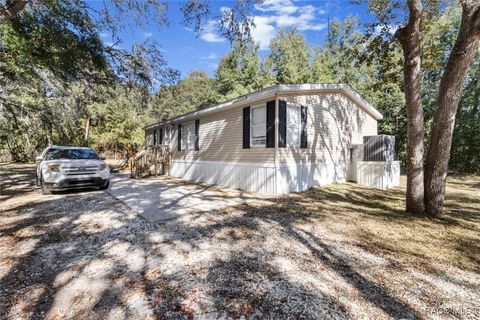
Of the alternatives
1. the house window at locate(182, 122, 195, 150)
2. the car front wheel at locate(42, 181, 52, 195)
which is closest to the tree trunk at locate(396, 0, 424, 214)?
the house window at locate(182, 122, 195, 150)

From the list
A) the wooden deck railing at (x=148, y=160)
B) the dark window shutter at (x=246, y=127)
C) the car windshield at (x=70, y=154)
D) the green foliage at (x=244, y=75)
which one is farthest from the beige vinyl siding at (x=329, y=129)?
the green foliage at (x=244, y=75)

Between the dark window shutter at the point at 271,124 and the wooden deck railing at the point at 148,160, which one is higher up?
the dark window shutter at the point at 271,124

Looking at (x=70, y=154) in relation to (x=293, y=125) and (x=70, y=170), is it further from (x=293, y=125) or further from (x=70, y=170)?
(x=293, y=125)

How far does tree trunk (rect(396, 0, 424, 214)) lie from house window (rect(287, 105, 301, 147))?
3479 millimetres

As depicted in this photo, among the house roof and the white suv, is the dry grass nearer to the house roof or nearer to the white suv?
the house roof

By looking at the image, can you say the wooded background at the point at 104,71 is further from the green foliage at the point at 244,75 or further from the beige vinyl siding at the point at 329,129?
the green foliage at the point at 244,75

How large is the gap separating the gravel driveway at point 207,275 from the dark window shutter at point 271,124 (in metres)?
3.58

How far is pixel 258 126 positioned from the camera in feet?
29.3

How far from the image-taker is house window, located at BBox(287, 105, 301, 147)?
849 centimetres

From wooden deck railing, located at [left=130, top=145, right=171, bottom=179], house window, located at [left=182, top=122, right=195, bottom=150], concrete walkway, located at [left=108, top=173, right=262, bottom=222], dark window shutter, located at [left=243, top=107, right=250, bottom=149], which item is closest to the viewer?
concrete walkway, located at [left=108, top=173, right=262, bottom=222]

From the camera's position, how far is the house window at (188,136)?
12571mm

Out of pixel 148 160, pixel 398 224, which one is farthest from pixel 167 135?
pixel 398 224

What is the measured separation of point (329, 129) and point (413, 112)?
14.9ft

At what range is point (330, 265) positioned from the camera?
3348 mm
